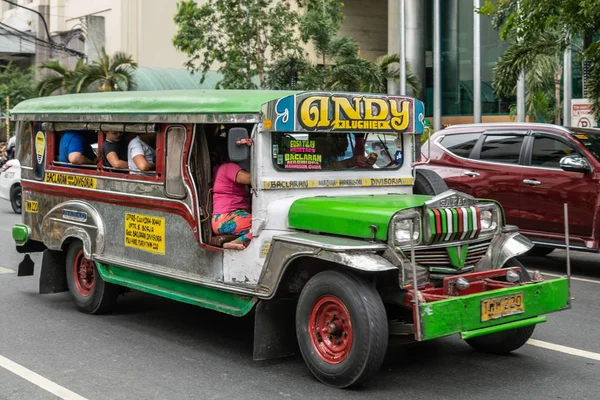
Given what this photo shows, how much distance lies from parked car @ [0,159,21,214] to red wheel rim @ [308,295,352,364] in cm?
1417

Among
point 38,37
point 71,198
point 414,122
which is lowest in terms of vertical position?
point 71,198

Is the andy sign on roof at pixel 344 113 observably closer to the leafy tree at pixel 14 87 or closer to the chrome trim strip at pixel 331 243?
the chrome trim strip at pixel 331 243

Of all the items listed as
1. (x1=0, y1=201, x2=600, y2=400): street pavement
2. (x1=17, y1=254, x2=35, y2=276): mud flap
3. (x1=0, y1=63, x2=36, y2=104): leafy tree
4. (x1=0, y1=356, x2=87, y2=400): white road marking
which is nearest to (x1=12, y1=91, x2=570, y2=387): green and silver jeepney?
(x1=0, y1=201, x2=600, y2=400): street pavement

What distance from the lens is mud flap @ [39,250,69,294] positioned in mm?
8867

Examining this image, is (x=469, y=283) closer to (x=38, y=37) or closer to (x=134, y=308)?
(x=134, y=308)

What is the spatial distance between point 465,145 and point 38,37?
33.3 metres

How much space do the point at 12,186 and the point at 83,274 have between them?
11.1m

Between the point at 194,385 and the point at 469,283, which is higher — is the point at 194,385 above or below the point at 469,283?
below

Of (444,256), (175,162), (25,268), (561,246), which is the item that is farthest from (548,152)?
(25,268)

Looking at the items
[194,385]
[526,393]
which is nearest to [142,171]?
[194,385]

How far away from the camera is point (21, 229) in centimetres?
909

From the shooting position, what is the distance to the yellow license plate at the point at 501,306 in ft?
18.5

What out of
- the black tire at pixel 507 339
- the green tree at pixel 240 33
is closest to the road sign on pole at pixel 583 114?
the green tree at pixel 240 33

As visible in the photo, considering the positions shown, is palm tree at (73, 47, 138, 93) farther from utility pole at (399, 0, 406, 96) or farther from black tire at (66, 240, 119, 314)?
black tire at (66, 240, 119, 314)
